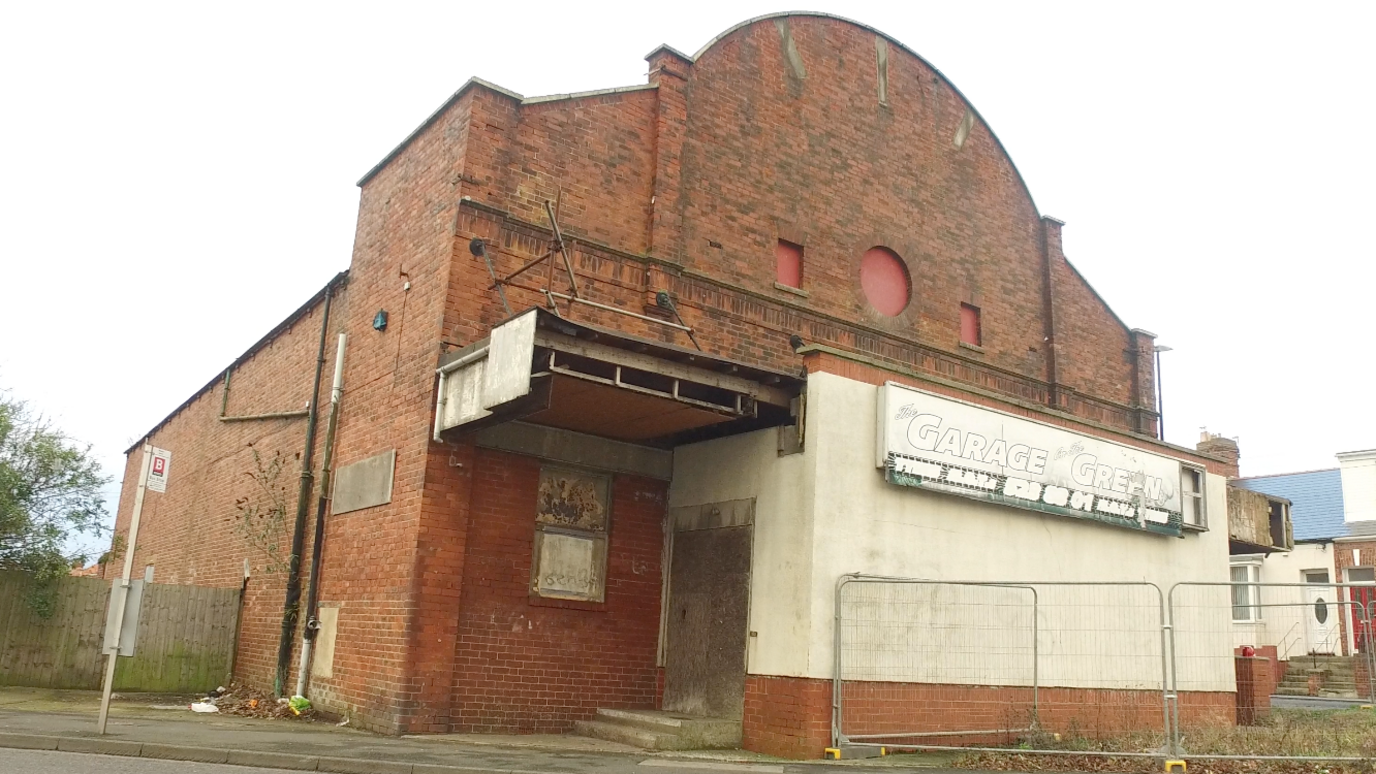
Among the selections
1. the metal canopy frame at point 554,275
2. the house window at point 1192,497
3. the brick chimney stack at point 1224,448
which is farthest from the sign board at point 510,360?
the brick chimney stack at point 1224,448

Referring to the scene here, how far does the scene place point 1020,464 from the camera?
14023 millimetres

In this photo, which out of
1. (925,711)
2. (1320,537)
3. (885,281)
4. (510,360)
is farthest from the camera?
(1320,537)

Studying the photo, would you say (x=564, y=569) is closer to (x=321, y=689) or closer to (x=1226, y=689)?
(x=321, y=689)

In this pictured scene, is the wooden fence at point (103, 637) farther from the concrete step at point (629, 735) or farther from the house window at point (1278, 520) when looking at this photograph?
the house window at point (1278, 520)

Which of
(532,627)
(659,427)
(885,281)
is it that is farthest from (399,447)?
(885,281)

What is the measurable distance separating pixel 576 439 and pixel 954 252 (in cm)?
860

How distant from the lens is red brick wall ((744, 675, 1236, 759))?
11.5 m

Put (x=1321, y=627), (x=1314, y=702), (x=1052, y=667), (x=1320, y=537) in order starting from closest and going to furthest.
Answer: (x=1052, y=667) < (x=1321, y=627) < (x=1314, y=702) < (x=1320, y=537)

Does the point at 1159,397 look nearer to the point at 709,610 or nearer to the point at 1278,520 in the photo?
the point at 1278,520

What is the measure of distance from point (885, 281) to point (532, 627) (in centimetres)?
850

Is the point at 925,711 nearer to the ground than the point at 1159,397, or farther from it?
nearer to the ground

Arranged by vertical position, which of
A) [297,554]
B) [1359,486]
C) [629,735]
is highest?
[1359,486]

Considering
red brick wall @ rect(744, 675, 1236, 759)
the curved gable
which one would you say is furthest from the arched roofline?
red brick wall @ rect(744, 675, 1236, 759)

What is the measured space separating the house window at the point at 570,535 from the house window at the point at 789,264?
15.0 feet
